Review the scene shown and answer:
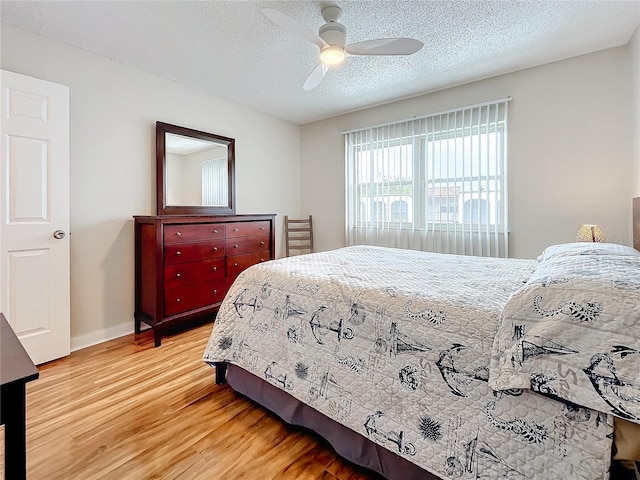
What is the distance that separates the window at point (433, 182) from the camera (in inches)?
124

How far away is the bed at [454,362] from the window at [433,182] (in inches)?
64.3

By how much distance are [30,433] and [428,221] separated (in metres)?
3.55

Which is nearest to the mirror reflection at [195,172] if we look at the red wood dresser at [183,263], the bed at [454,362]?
the red wood dresser at [183,263]

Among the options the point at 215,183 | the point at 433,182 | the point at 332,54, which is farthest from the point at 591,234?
the point at 215,183

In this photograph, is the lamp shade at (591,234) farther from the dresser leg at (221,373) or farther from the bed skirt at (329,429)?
the dresser leg at (221,373)

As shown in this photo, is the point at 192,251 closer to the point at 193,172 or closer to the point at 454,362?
the point at 193,172

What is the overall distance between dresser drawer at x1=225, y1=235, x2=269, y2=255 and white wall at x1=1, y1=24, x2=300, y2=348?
2.74ft

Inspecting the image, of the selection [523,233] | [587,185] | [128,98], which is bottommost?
[523,233]

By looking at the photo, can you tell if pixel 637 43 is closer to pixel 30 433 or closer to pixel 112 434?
pixel 112 434

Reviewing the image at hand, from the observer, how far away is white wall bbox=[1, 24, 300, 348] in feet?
8.16

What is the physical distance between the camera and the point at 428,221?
3553 mm

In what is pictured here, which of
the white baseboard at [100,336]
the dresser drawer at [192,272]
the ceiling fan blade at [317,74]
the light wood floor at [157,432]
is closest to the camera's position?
the light wood floor at [157,432]

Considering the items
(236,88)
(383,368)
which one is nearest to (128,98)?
(236,88)

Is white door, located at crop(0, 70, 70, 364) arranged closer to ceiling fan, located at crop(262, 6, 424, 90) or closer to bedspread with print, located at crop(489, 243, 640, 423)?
ceiling fan, located at crop(262, 6, 424, 90)
